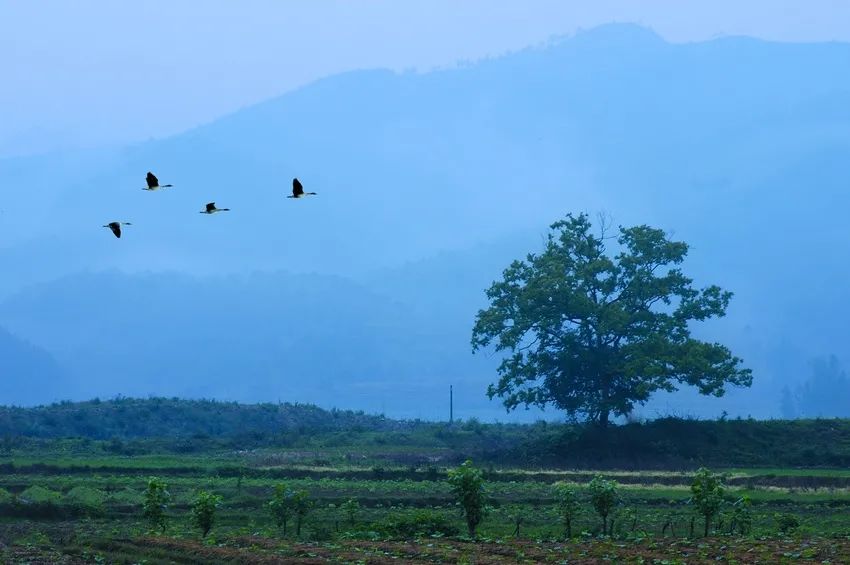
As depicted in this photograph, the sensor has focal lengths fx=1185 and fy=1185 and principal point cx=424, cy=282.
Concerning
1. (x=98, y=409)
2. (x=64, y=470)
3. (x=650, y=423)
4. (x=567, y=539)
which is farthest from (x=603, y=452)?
(x=98, y=409)

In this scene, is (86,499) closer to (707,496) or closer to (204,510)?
(204,510)

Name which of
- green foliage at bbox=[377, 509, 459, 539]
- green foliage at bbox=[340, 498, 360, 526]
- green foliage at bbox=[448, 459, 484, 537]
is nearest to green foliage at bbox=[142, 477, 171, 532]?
green foliage at bbox=[340, 498, 360, 526]

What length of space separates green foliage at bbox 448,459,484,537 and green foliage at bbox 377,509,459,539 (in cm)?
168

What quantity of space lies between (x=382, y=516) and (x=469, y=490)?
852cm

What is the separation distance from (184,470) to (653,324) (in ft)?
105

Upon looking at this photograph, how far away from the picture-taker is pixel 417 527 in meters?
39.2

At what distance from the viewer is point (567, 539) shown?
37.2 metres

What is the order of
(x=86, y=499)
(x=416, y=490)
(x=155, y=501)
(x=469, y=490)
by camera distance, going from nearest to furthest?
(x=469, y=490) → (x=155, y=501) → (x=86, y=499) → (x=416, y=490)

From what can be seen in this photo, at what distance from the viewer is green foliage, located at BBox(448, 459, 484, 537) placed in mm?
36875

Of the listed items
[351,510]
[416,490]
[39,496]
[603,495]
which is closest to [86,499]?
[39,496]

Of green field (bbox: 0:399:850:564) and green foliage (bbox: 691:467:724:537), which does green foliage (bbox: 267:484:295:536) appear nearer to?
green field (bbox: 0:399:850:564)

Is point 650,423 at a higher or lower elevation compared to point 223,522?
higher

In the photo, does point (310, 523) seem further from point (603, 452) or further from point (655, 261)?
point (655, 261)

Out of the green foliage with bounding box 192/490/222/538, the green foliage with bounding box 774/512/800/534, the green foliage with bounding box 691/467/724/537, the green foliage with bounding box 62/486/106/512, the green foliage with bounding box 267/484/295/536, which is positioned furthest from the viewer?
the green foliage with bounding box 62/486/106/512
